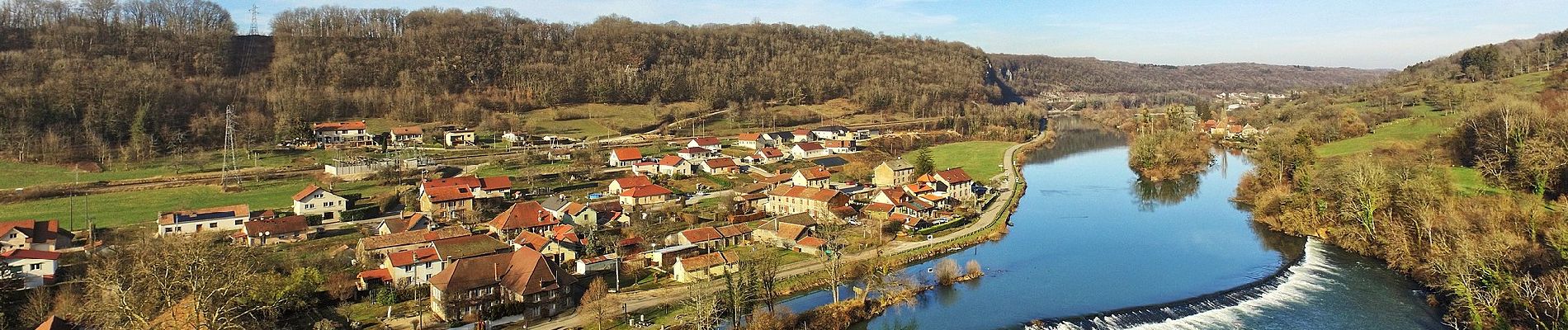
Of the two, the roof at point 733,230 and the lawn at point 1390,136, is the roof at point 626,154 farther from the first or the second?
the lawn at point 1390,136

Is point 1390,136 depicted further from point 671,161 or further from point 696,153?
point 671,161

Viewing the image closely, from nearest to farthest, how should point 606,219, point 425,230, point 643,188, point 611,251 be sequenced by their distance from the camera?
point 611,251 → point 425,230 → point 606,219 → point 643,188

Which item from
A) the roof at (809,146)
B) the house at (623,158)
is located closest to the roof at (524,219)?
the house at (623,158)

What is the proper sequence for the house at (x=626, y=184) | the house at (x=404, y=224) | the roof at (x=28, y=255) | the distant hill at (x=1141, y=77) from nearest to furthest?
the roof at (x=28, y=255) < the house at (x=404, y=224) < the house at (x=626, y=184) < the distant hill at (x=1141, y=77)

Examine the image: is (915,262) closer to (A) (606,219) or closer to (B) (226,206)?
(A) (606,219)

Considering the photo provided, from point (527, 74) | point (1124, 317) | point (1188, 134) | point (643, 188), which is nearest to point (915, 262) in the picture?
point (1124, 317)

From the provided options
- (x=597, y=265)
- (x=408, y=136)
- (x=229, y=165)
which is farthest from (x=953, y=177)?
(x=229, y=165)

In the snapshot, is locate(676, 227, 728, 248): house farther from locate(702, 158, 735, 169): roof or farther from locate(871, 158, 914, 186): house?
locate(702, 158, 735, 169): roof
